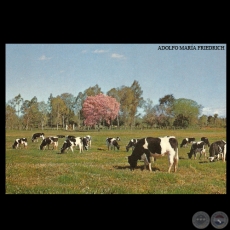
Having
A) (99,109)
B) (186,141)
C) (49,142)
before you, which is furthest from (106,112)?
(186,141)

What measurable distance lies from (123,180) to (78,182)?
0.57m

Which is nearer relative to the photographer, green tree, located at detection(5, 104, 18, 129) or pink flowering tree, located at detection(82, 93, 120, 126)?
green tree, located at detection(5, 104, 18, 129)

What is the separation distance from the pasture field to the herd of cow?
0.17 ft

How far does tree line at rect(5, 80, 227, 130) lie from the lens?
4.32 meters

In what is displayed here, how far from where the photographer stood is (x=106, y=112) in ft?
14.7

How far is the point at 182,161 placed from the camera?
4316mm

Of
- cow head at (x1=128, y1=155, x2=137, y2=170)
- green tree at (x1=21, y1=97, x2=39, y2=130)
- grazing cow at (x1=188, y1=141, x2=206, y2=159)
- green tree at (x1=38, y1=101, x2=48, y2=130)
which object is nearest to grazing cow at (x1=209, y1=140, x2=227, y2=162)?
grazing cow at (x1=188, y1=141, x2=206, y2=159)
